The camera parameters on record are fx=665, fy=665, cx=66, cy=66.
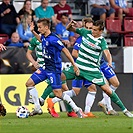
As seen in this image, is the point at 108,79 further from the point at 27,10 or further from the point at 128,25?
the point at 128,25

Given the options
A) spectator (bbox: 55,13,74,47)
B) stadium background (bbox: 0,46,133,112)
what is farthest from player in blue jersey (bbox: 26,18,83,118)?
spectator (bbox: 55,13,74,47)

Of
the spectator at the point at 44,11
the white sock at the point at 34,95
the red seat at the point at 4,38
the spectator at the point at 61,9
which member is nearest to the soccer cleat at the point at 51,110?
the white sock at the point at 34,95

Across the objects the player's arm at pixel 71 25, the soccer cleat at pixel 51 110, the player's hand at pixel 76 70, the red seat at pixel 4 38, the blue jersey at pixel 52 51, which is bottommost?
the soccer cleat at pixel 51 110

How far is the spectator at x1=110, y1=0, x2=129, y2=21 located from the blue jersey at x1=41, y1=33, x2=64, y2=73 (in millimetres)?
8694

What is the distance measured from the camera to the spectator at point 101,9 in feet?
70.0

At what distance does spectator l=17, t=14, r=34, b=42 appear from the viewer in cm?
1958

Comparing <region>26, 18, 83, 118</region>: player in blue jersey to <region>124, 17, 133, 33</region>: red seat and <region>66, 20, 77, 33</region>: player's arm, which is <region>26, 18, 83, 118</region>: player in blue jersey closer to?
<region>66, 20, 77, 33</region>: player's arm

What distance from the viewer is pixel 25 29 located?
1975 cm

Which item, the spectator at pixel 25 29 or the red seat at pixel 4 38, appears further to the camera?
the red seat at pixel 4 38

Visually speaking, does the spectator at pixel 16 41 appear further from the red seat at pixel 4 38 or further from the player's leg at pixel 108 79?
the player's leg at pixel 108 79

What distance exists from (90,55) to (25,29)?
249 inches

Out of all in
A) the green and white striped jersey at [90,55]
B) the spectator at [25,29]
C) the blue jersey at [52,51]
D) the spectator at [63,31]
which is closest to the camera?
the blue jersey at [52,51]

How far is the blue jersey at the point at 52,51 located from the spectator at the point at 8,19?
673 centimetres

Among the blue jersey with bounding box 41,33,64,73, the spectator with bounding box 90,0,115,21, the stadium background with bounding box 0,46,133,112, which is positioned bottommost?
the stadium background with bounding box 0,46,133,112
